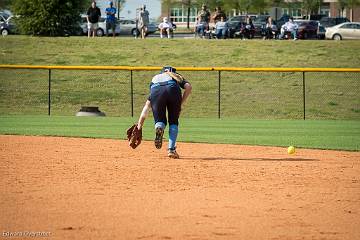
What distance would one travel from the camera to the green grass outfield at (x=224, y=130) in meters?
19.5

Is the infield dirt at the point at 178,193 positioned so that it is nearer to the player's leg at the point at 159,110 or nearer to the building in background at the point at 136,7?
the player's leg at the point at 159,110

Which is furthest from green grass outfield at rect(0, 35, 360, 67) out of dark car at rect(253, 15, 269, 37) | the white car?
dark car at rect(253, 15, 269, 37)

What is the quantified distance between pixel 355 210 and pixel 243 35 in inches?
1496

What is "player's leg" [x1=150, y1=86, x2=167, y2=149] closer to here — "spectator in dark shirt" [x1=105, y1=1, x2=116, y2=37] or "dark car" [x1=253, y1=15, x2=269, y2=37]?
"spectator in dark shirt" [x1=105, y1=1, x2=116, y2=37]

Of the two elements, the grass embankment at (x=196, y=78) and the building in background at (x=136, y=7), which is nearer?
the grass embankment at (x=196, y=78)

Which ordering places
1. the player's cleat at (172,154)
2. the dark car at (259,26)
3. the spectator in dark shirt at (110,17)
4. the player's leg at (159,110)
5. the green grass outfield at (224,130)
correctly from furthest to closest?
the dark car at (259,26) < the spectator in dark shirt at (110,17) < the green grass outfield at (224,130) < the player's cleat at (172,154) < the player's leg at (159,110)

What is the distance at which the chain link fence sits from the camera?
105ft

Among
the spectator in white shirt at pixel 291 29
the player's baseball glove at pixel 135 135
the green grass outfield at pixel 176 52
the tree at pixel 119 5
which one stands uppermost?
the tree at pixel 119 5

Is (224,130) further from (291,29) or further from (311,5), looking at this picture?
(311,5)

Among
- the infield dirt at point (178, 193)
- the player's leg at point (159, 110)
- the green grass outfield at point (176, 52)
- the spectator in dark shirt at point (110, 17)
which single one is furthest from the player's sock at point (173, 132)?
the spectator in dark shirt at point (110, 17)

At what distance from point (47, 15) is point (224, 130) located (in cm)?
2363

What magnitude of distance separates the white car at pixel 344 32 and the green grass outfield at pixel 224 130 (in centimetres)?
2568

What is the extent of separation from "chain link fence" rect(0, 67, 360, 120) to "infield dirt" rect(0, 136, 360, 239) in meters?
14.4

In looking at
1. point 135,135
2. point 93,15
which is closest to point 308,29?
point 93,15
